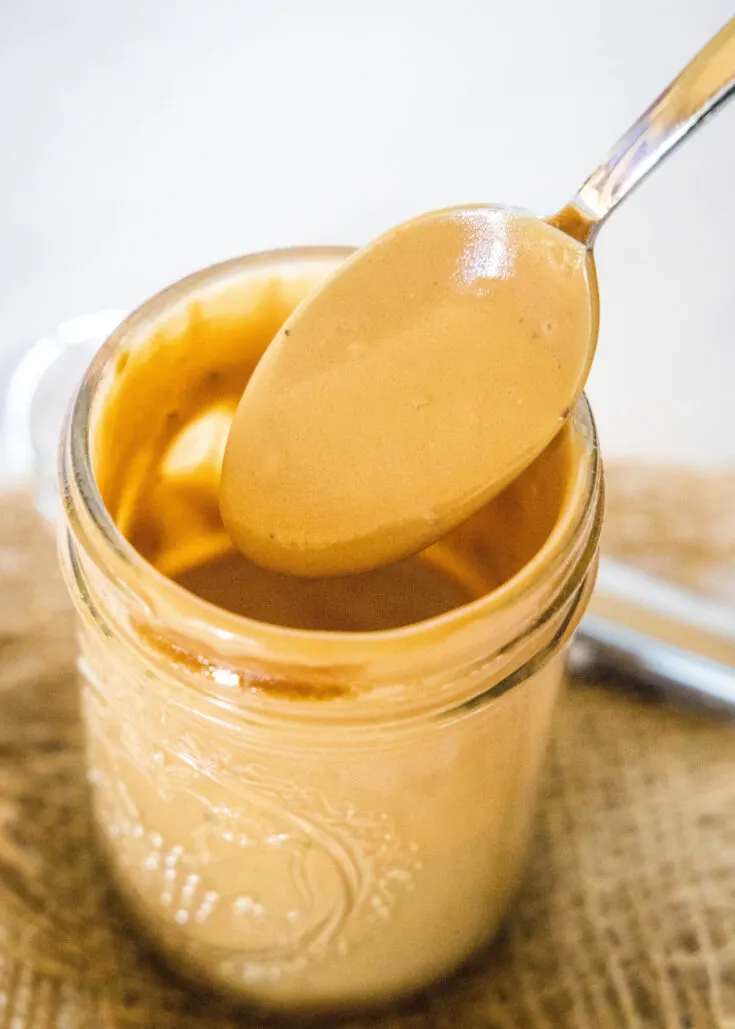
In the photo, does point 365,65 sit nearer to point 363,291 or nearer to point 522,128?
point 522,128

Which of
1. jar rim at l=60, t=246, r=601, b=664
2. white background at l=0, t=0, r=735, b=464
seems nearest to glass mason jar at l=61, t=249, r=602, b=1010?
jar rim at l=60, t=246, r=601, b=664

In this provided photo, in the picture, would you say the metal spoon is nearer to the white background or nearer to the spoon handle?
the spoon handle

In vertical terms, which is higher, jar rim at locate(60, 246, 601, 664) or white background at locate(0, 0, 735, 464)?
jar rim at locate(60, 246, 601, 664)

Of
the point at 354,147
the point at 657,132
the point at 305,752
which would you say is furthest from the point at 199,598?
the point at 354,147

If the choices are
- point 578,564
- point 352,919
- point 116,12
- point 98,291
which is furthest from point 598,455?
point 116,12

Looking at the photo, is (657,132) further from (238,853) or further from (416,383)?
(238,853)

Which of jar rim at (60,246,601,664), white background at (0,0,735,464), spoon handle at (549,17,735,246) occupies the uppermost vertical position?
spoon handle at (549,17,735,246)

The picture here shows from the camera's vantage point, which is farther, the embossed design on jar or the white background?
the white background
